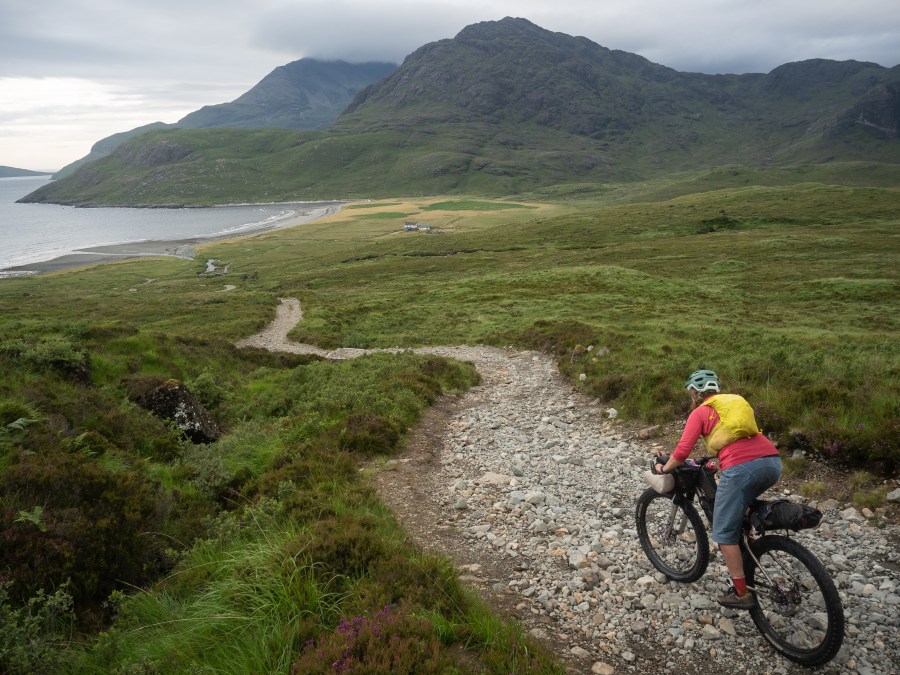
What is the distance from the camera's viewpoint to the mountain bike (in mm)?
5320

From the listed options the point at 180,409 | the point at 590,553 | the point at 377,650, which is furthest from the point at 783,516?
the point at 180,409

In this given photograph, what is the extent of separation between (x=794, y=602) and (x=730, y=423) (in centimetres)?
215

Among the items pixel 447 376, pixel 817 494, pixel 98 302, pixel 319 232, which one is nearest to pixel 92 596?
pixel 817 494

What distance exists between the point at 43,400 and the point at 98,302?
224 ft

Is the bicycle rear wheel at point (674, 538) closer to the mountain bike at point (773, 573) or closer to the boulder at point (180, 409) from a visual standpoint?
the mountain bike at point (773, 573)

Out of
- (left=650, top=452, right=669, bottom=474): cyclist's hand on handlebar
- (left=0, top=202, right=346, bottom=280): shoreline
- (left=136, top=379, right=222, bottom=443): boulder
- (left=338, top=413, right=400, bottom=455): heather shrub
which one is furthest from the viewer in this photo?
(left=0, top=202, right=346, bottom=280): shoreline

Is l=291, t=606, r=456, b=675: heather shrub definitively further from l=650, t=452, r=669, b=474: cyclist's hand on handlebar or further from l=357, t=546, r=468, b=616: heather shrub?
l=650, t=452, r=669, b=474: cyclist's hand on handlebar

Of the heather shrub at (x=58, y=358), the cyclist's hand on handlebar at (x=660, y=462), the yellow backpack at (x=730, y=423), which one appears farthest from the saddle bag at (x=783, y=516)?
the heather shrub at (x=58, y=358)

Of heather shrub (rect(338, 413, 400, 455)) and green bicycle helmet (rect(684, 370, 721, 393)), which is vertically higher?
green bicycle helmet (rect(684, 370, 721, 393))

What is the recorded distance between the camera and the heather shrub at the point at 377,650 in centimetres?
457

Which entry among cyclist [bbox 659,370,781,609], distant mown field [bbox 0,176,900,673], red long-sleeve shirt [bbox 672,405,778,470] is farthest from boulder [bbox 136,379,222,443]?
cyclist [bbox 659,370,781,609]

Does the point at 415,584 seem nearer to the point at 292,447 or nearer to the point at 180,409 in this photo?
the point at 292,447

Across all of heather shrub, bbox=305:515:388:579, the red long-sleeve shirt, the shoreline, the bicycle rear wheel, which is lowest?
the bicycle rear wheel

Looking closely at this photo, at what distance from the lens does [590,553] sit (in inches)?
308
